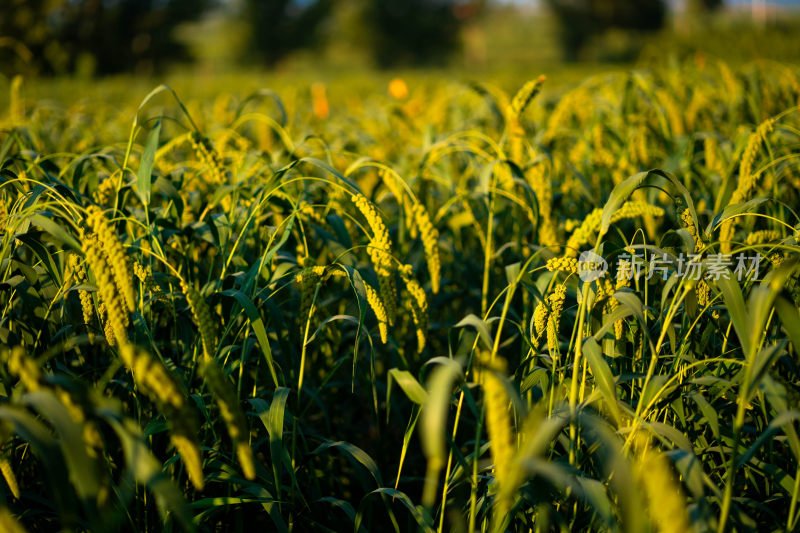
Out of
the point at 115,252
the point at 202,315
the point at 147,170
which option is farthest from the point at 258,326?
the point at 147,170

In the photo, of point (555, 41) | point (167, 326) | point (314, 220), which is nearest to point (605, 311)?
point (314, 220)

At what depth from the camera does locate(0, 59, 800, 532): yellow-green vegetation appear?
34.6 inches

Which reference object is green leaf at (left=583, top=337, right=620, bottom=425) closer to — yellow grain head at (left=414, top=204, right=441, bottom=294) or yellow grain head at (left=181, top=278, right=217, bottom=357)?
yellow grain head at (left=414, top=204, right=441, bottom=294)

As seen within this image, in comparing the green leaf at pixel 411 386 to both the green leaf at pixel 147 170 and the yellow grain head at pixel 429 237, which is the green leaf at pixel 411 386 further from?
the green leaf at pixel 147 170

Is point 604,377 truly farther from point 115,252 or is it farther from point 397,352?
point 115,252

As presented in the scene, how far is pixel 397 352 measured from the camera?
5.76 ft

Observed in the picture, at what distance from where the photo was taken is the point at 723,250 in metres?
1.57

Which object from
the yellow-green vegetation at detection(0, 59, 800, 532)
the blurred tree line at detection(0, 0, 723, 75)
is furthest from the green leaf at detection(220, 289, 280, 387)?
the blurred tree line at detection(0, 0, 723, 75)

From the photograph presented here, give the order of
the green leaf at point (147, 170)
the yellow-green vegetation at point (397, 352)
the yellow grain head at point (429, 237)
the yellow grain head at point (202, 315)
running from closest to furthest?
the yellow-green vegetation at point (397, 352)
the yellow grain head at point (202, 315)
the yellow grain head at point (429, 237)
the green leaf at point (147, 170)

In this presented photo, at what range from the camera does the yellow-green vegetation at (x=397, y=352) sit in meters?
0.88

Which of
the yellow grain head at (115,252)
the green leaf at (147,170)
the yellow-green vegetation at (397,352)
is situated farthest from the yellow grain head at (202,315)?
the green leaf at (147,170)

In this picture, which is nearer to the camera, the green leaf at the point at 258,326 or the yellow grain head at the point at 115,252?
the yellow grain head at the point at 115,252

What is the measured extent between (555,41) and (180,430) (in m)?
52.7

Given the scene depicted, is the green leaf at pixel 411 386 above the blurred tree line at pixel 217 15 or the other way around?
the other way around
